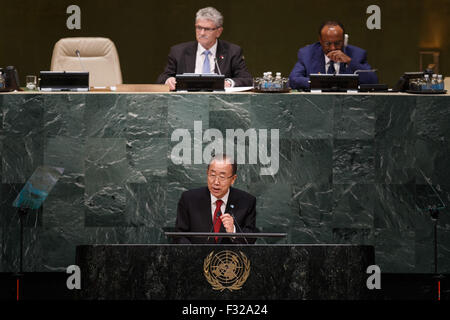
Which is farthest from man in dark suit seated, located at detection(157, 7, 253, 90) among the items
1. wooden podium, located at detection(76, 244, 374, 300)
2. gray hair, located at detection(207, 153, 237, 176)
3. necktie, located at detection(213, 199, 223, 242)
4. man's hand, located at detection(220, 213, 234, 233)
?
wooden podium, located at detection(76, 244, 374, 300)

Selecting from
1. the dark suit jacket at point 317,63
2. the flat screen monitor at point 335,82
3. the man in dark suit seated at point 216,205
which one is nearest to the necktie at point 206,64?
the dark suit jacket at point 317,63

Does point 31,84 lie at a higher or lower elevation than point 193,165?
higher

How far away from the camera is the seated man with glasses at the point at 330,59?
5.29m

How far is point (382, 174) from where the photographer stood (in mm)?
4262

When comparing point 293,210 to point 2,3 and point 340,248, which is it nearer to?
point 340,248

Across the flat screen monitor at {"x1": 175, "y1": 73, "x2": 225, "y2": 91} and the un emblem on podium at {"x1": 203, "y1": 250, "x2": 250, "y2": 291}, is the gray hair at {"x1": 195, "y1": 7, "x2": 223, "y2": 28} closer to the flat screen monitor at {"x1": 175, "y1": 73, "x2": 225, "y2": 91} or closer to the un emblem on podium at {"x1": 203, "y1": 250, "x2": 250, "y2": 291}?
the flat screen monitor at {"x1": 175, "y1": 73, "x2": 225, "y2": 91}

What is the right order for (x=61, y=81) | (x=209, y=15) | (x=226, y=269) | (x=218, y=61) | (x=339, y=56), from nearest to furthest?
1. (x=226, y=269)
2. (x=61, y=81)
3. (x=339, y=56)
4. (x=209, y=15)
5. (x=218, y=61)

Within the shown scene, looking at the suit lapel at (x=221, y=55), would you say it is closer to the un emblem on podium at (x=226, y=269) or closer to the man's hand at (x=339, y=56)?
the man's hand at (x=339, y=56)

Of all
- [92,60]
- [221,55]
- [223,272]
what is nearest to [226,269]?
[223,272]

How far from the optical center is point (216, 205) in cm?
399

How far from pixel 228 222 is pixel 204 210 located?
26 centimetres

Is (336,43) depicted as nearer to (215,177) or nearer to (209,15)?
(209,15)

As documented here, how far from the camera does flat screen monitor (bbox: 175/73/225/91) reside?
4.43m
